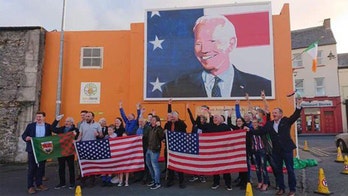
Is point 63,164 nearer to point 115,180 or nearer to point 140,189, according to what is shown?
point 115,180

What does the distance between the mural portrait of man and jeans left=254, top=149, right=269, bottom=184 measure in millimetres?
4597

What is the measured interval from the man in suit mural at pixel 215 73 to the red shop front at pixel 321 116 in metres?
20.3

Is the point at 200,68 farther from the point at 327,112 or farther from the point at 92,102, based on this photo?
the point at 327,112

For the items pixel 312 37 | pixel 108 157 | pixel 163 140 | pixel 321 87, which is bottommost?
pixel 108 157

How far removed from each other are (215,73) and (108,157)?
18.9ft

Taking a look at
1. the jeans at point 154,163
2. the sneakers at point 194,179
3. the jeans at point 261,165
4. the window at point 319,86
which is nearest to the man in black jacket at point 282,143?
the jeans at point 261,165

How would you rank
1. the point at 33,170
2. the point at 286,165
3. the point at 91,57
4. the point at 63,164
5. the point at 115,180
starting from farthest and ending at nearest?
the point at 91,57
the point at 115,180
the point at 63,164
the point at 33,170
the point at 286,165

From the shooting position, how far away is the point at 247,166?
751cm

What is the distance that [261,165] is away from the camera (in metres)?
7.38

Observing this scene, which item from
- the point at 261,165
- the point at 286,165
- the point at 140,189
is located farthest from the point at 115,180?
the point at 286,165

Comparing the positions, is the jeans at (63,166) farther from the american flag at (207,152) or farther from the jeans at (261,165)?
the jeans at (261,165)

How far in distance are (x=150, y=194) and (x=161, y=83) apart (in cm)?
596

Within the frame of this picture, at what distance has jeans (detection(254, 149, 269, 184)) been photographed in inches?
288

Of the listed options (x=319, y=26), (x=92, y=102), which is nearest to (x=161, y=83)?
(x=92, y=102)
